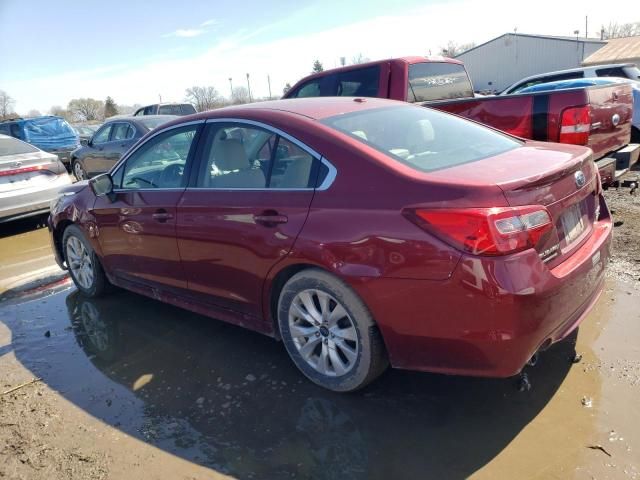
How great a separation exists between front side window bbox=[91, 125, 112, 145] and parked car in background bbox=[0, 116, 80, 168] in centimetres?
483

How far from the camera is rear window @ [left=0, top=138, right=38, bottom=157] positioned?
826 centimetres

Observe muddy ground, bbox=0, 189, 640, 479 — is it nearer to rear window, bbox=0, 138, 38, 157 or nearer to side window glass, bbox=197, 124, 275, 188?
side window glass, bbox=197, 124, 275, 188

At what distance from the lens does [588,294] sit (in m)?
2.86

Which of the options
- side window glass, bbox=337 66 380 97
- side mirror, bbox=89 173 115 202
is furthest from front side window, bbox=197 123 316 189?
side window glass, bbox=337 66 380 97

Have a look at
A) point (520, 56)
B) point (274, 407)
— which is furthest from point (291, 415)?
point (520, 56)

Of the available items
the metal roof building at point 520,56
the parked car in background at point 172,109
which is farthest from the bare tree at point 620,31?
the parked car in background at point 172,109

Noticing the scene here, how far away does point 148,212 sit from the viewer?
13.2 feet

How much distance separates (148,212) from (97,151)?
334 inches

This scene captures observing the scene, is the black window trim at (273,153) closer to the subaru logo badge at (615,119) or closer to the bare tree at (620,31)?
the subaru logo badge at (615,119)

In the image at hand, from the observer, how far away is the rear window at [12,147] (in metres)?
8.26

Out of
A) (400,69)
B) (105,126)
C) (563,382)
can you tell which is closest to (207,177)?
(563,382)

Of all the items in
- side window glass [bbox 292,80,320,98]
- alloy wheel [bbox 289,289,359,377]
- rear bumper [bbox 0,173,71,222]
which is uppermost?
side window glass [bbox 292,80,320,98]

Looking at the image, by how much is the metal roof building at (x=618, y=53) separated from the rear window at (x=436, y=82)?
3512 cm

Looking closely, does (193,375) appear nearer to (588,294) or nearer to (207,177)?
(207,177)
